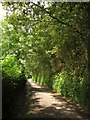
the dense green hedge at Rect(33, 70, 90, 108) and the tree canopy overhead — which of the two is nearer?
the tree canopy overhead

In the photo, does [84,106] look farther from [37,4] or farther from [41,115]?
[37,4]

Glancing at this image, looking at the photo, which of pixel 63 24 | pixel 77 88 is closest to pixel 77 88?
pixel 77 88

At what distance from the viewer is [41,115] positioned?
13.7 m

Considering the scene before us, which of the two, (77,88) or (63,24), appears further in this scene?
(77,88)

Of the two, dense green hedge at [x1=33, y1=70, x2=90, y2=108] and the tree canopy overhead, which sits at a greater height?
the tree canopy overhead

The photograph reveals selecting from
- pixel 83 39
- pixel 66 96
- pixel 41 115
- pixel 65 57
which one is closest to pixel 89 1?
pixel 83 39

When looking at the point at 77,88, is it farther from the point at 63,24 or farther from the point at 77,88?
the point at 63,24

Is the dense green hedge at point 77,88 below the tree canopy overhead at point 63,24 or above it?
below

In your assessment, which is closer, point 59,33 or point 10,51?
point 59,33

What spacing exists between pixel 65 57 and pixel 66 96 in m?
6.72

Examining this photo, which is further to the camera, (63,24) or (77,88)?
(77,88)

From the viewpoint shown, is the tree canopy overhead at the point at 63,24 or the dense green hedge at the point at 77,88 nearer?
the tree canopy overhead at the point at 63,24

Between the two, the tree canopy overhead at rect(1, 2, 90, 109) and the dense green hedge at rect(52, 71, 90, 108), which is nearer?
the tree canopy overhead at rect(1, 2, 90, 109)

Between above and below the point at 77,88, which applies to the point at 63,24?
above
